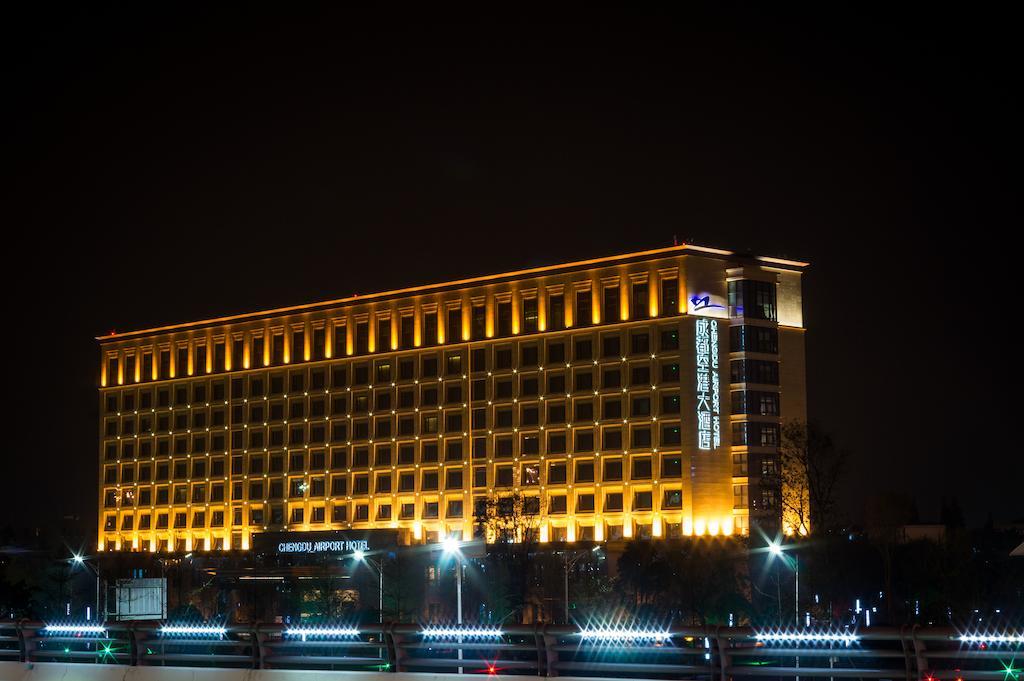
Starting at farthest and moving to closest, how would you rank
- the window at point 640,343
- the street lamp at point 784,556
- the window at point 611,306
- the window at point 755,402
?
1. the window at point 611,306
2. the window at point 640,343
3. the window at point 755,402
4. the street lamp at point 784,556

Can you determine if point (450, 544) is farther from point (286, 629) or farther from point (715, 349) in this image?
point (286, 629)

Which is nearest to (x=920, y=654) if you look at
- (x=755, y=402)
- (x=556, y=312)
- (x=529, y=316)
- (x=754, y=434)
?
(x=754, y=434)

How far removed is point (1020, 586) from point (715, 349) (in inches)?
1316

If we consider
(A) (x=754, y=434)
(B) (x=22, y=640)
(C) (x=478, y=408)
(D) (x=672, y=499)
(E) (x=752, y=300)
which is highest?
(E) (x=752, y=300)

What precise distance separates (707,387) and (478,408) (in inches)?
905

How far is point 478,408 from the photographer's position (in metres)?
145

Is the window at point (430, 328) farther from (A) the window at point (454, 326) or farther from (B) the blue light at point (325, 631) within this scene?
(B) the blue light at point (325, 631)

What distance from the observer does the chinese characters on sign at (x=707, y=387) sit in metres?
132

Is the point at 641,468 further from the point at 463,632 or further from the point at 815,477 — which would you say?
the point at 463,632

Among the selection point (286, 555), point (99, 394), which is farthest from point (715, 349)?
point (99, 394)

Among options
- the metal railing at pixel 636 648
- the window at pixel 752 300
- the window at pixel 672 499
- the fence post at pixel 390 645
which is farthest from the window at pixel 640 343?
the fence post at pixel 390 645

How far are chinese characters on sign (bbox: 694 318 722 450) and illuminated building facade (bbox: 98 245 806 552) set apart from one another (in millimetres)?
178

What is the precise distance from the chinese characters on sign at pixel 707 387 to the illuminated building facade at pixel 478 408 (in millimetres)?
178

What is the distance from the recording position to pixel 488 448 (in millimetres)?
143500
